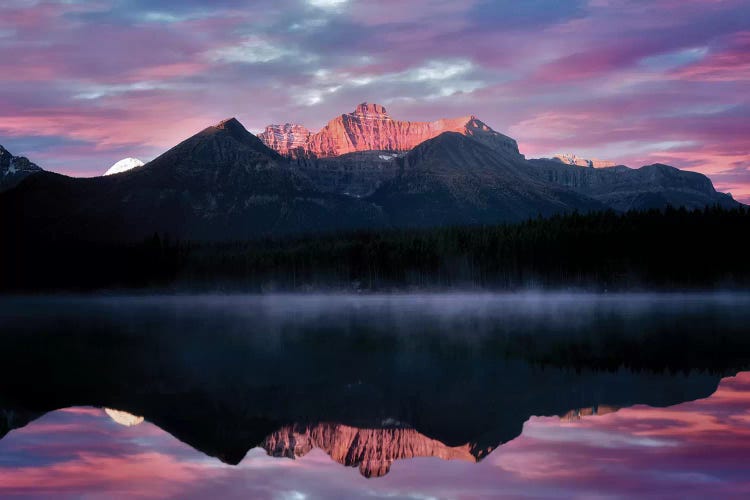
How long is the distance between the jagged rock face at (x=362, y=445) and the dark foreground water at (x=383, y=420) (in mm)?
85

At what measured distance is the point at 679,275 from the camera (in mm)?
149750

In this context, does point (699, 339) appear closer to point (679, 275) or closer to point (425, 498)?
point (425, 498)

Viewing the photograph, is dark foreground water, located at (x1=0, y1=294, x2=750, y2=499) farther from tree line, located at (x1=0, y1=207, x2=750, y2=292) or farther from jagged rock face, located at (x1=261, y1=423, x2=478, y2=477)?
tree line, located at (x1=0, y1=207, x2=750, y2=292)

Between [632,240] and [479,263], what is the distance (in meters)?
32.7

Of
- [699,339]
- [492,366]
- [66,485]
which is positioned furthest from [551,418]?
[699,339]

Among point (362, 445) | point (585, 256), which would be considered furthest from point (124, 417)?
point (585, 256)

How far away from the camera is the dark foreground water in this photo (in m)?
19.5

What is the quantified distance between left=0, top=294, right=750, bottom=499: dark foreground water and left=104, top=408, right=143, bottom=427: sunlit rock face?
0.43 feet

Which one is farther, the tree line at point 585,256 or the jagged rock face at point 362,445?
the tree line at point 585,256

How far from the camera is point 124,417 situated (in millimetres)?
28031

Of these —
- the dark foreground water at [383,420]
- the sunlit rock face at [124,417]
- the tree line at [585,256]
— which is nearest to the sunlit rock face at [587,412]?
the dark foreground water at [383,420]

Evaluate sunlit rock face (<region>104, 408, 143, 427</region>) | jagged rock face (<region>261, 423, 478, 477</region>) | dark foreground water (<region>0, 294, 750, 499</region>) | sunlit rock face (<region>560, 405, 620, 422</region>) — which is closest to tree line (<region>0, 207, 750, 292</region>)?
dark foreground water (<region>0, 294, 750, 499</region>)

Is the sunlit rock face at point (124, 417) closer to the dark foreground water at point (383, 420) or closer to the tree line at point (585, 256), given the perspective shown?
the dark foreground water at point (383, 420)

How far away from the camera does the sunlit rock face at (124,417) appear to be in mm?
26944
